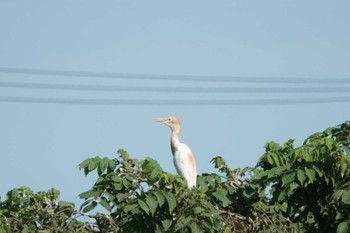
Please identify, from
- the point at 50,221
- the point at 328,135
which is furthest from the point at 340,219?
the point at 50,221

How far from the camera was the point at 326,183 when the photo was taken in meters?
13.0

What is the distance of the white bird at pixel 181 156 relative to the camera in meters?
15.2

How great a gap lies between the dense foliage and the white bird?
103 cm

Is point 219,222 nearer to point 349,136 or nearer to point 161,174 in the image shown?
point 161,174

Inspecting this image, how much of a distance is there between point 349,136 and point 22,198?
3.19m

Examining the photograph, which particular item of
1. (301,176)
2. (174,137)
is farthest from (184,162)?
(301,176)

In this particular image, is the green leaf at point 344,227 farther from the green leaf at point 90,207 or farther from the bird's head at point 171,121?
the bird's head at point 171,121

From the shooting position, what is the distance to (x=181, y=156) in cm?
1584

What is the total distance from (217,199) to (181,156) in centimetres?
216

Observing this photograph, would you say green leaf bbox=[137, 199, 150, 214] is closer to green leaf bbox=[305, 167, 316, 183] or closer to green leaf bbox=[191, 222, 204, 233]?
green leaf bbox=[191, 222, 204, 233]

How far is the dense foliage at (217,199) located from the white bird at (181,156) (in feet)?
3.38

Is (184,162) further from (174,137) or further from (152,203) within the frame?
(152,203)

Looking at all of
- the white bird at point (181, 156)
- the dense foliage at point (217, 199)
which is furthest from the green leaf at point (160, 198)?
the white bird at point (181, 156)

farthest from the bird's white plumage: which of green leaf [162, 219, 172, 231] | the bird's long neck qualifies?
green leaf [162, 219, 172, 231]
